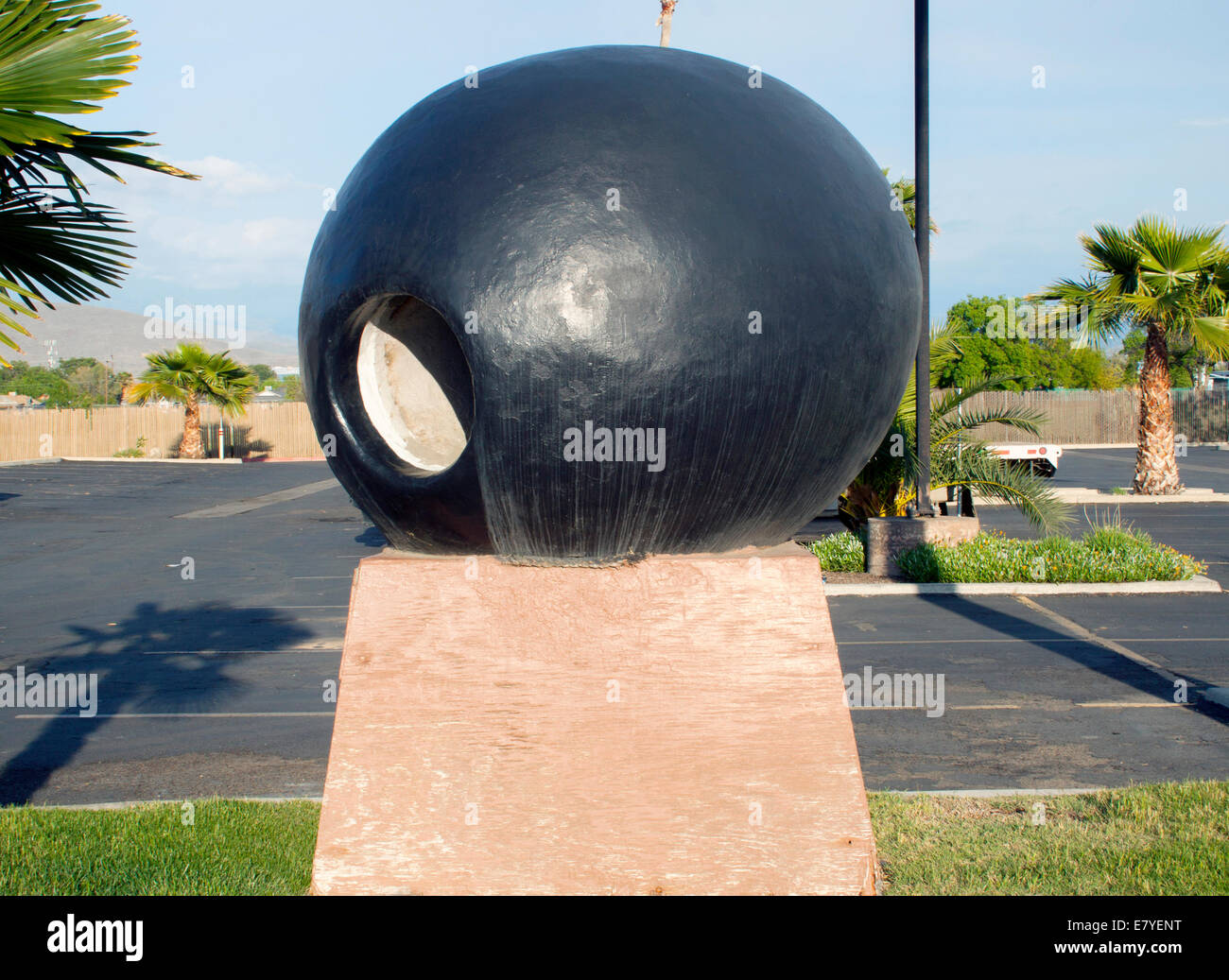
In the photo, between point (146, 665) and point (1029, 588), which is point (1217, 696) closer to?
point (1029, 588)

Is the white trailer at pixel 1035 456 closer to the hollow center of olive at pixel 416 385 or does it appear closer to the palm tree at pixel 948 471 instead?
the palm tree at pixel 948 471

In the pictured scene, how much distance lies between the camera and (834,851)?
10.6 feet

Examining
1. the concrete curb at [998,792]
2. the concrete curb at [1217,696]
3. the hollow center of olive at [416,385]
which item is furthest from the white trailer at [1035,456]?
the hollow center of olive at [416,385]

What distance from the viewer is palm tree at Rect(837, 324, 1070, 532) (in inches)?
528

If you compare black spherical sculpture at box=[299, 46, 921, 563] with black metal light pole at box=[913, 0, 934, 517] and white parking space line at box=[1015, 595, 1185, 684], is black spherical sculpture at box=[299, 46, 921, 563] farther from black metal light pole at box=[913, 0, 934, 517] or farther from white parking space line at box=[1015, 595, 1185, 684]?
black metal light pole at box=[913, 0, 934, 517]

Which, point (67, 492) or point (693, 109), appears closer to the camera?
point (693, 109)

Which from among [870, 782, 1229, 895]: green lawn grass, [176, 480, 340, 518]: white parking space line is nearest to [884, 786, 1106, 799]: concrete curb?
[870, 782, 1229, 895]: green lawn grass

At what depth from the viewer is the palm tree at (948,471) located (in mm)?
13422

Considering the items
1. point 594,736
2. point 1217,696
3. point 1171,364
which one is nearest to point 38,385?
point 1171,364

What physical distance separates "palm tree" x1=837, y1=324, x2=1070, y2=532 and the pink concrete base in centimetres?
1029

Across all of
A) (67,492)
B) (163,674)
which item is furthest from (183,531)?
(163,674)

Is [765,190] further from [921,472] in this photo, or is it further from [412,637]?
[921,472]
